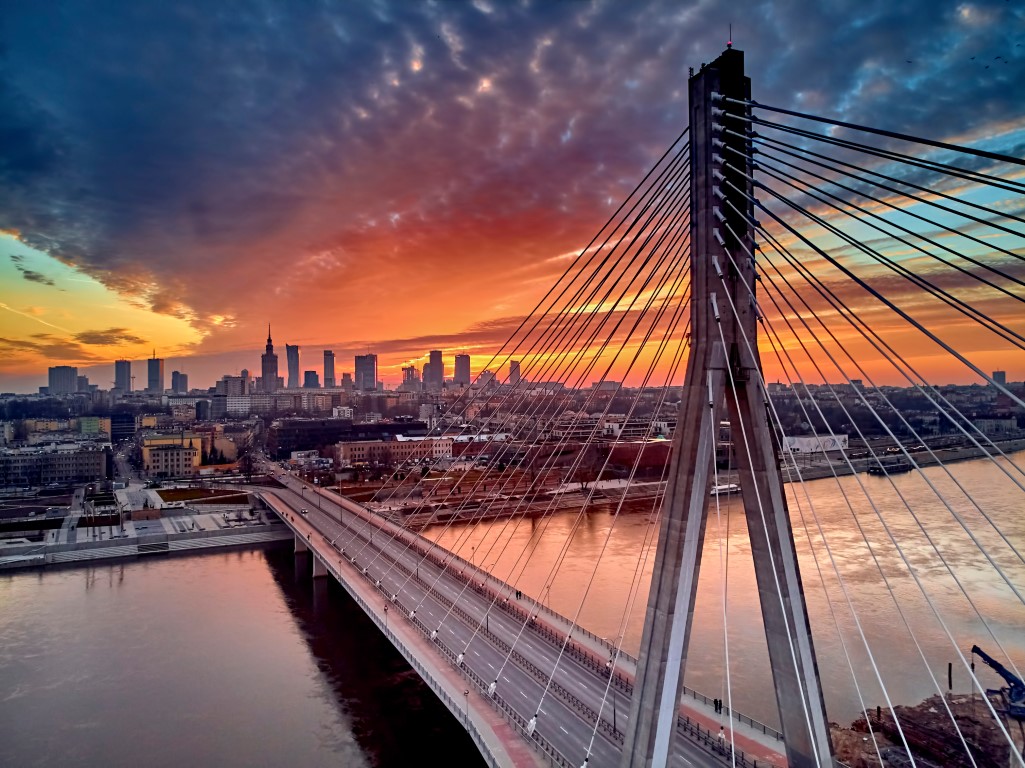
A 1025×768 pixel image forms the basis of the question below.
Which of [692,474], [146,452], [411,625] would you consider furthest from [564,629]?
[146,452]

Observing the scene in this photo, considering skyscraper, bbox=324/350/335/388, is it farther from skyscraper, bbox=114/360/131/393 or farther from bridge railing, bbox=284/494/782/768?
bridge railing, bbox=284/494/782/768

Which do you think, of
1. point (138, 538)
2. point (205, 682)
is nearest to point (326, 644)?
point (205, 682)

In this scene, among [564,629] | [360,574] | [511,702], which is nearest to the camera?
[511,702]

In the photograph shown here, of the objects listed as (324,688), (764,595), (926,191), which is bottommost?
(324,688)

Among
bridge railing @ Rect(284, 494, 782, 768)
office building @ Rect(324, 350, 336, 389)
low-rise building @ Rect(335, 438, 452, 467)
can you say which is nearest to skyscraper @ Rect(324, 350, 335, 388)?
office building @ Rect(324, 350, 336, 389)

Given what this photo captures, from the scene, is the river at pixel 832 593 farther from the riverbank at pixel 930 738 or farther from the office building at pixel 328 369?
the office building at pixel 328 369

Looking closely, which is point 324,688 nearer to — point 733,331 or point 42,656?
point 42,656
